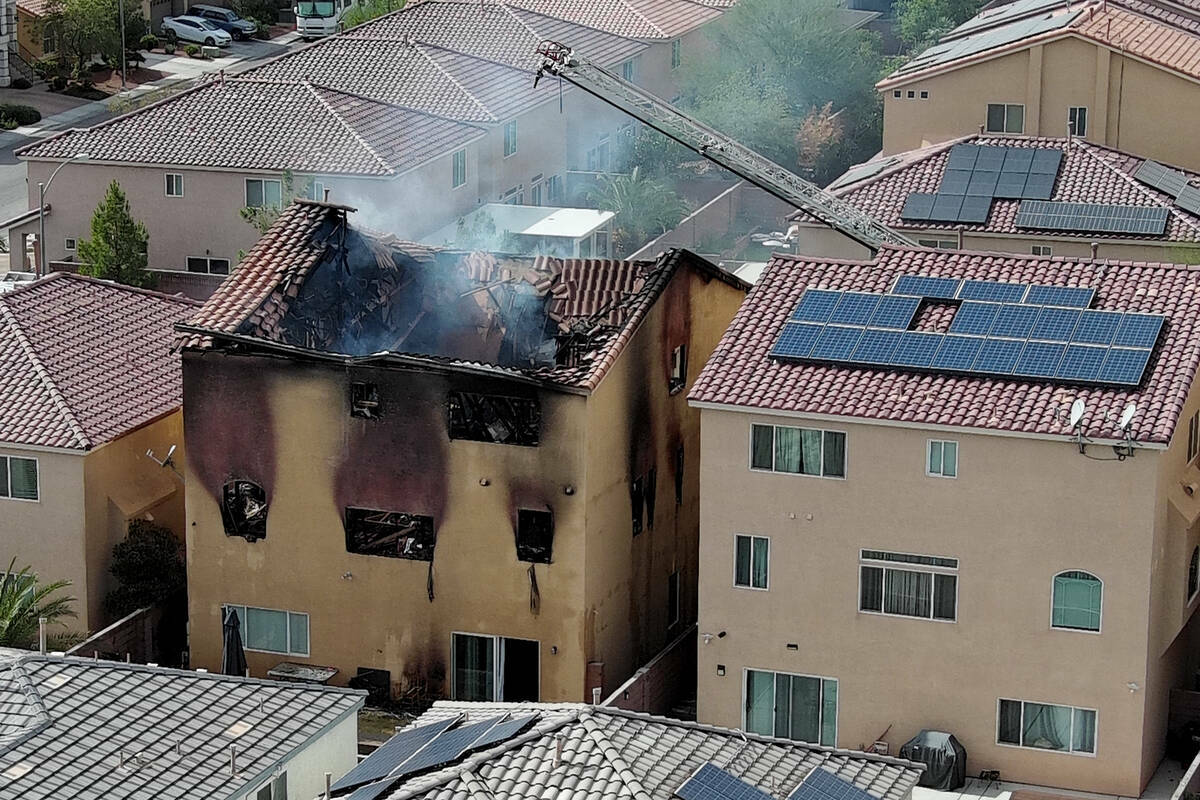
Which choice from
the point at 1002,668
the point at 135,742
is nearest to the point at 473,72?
the point at 1002,668

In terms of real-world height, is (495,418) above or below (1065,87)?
below

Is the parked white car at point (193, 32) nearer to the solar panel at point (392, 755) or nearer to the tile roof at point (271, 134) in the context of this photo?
the tile roof at point (271, 134)

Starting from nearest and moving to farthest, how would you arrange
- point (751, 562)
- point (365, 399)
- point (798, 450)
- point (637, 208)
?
point (798, 450), point (751, 562), point (365, 399), point (637, 208)

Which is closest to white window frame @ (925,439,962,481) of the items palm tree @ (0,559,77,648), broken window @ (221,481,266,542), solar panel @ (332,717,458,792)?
solar panel @ (332,717,458,792)

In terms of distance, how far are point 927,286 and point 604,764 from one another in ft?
47.6

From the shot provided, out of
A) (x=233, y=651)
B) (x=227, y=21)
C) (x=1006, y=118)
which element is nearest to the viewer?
(x=233, y=651)

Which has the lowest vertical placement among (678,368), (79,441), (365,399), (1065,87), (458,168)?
(79,441)

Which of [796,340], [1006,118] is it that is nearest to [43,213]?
[1006,118]

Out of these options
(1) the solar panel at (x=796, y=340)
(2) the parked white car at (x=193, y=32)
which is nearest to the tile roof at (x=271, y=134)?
(1) the solar panel at (x=796, y=340)

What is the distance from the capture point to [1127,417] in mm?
40125

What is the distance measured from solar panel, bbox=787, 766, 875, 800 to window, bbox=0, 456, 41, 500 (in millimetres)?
19738

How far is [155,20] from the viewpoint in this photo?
369 feet

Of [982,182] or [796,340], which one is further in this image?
Result: [982,182]

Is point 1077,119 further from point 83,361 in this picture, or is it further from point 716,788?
point 716,788
